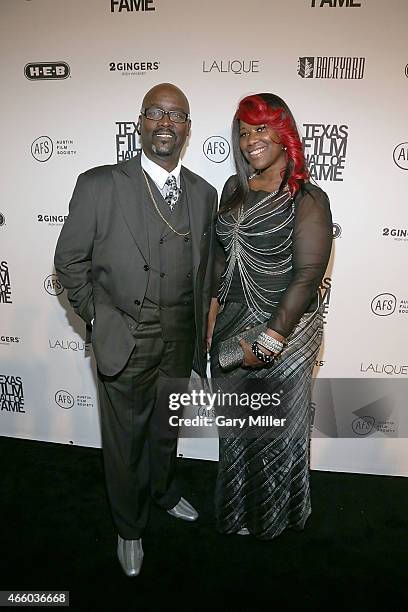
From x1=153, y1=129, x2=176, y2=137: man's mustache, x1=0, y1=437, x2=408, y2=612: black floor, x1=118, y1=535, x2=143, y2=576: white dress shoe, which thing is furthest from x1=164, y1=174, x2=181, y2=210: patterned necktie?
x1=0, y1=437, x2=408, y2=612: black floor

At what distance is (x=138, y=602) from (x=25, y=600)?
448mm

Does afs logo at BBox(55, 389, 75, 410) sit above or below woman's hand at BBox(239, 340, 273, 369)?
below

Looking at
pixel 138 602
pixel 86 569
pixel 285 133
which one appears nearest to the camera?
pixel 285 133

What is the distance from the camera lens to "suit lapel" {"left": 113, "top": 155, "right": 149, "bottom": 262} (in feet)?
5.73

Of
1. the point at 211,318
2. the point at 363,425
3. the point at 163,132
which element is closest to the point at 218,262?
the point at 211,318

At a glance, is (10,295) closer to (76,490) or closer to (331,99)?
(76,490)

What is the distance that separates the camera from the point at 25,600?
1.84m

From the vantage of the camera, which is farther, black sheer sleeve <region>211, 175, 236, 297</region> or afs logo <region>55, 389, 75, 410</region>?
afs logo <region>55, 389, 75, 410</region>

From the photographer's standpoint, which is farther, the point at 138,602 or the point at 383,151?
the point at 383,151

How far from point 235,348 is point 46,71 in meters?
1.81

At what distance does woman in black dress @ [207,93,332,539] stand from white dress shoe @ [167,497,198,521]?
20cm

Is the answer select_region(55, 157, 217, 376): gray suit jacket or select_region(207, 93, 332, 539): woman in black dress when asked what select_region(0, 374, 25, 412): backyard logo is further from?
select_region(207, 93, 332, 539): woman in black dress

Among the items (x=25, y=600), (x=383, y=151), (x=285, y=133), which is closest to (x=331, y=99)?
(x=383, y=151)

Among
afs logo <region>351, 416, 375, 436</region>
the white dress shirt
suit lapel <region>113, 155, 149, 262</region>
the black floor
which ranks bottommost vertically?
the black floor
